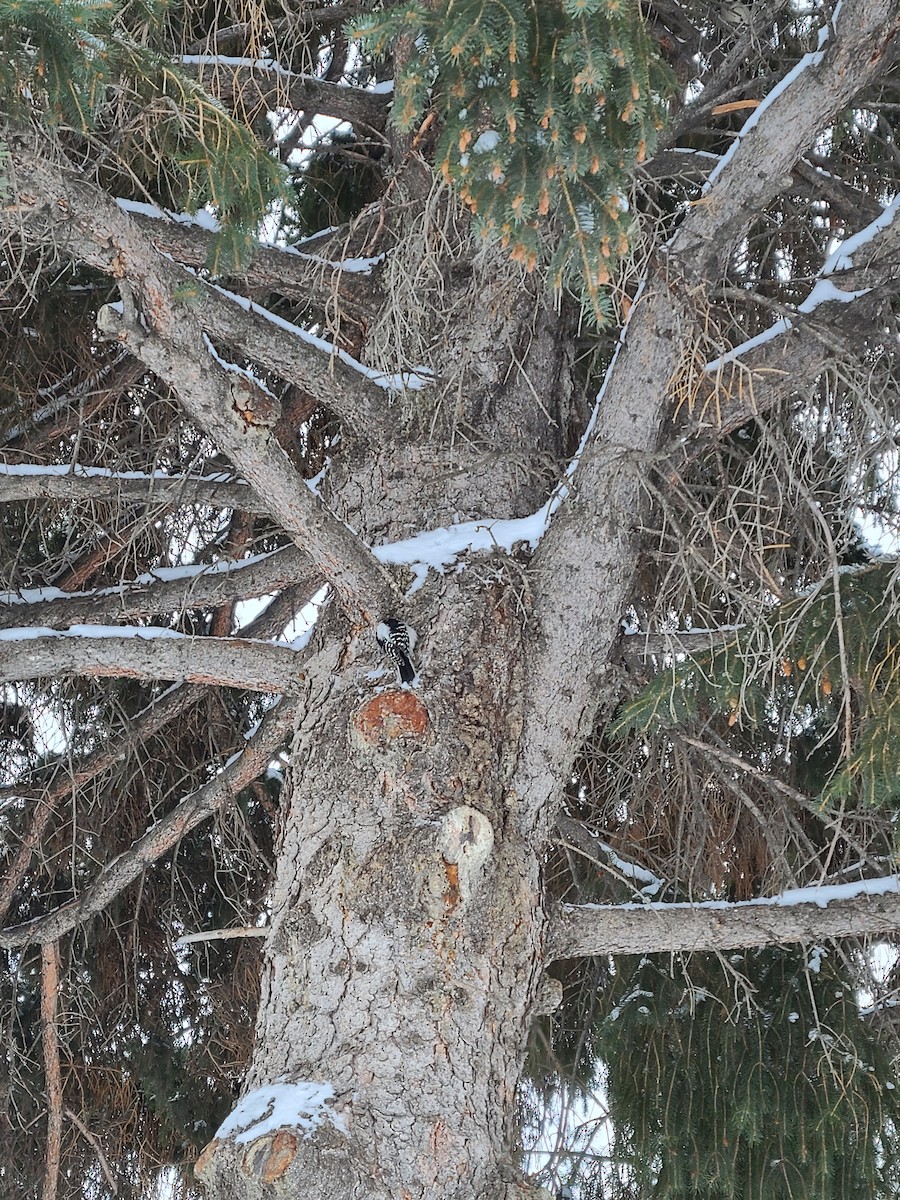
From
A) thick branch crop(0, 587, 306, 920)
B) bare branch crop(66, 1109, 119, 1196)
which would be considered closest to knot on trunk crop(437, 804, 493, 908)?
thick branch crop(0, 587, 306, 920)

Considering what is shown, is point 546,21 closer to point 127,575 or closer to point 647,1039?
point 127,575

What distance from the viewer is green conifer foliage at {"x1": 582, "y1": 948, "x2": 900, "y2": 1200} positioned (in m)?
2.73

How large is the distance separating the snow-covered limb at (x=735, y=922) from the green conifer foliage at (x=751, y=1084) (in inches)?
14.6

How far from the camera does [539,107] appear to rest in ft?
5.34

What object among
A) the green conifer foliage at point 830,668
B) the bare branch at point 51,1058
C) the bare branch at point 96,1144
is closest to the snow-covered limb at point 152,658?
the green conifer foliage at point 830,668

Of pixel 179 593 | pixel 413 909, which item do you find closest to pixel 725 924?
pixel 413 909

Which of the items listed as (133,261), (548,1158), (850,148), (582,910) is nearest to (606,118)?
(133,261)

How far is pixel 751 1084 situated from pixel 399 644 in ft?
5.07

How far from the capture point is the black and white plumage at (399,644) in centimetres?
218

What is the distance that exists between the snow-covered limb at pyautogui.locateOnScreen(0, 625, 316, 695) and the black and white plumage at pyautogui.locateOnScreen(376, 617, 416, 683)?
0.28m

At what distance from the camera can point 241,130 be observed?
2.02m

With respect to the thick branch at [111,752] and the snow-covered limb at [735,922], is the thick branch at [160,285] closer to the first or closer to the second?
the thick branch at [111,752]

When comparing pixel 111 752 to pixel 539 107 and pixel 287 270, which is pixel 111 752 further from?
pixel 539 107

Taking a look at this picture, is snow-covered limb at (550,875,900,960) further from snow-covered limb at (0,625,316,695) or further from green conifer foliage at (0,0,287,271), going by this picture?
green conifer foliage at (0,0,287,271)
